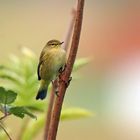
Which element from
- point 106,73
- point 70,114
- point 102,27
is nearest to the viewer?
point 70,114

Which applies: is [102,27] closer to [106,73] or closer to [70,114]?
[106,73]

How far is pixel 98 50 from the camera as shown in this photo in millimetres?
4355

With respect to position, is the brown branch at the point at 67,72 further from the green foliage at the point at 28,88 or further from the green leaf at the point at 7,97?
the green foliage at the point at 28,88

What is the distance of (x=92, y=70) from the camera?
4.10m

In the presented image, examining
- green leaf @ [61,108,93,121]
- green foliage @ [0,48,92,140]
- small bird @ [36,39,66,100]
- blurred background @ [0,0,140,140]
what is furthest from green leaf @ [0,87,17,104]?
blurred background @ [0,0,140,140]

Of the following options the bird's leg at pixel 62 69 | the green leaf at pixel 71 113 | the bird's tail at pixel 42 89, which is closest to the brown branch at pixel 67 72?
the bird's leg at pixel 62 69

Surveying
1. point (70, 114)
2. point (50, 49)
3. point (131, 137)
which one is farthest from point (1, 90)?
point (131, 137)

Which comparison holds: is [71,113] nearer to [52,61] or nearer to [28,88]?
[28,88]

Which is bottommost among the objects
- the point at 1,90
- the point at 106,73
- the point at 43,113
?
the point at 1,90

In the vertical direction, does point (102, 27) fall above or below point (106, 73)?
above

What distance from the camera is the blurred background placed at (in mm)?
3414

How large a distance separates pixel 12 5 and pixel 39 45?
118cm

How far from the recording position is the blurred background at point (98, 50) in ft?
11.2

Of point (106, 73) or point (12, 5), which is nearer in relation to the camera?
point (106, 73)
